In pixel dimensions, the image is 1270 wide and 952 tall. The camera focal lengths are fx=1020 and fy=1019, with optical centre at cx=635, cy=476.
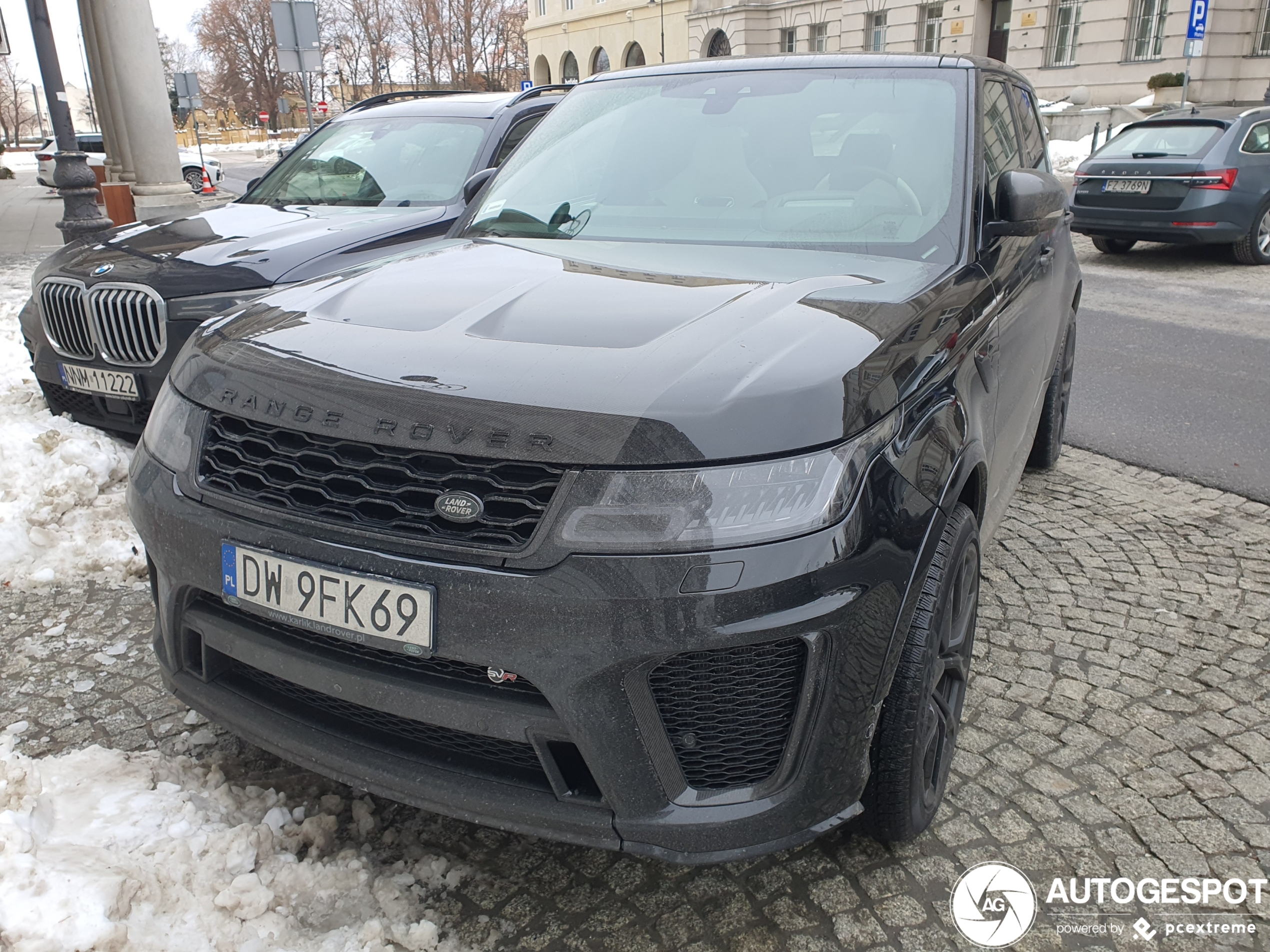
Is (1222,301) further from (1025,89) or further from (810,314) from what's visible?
(810,314)

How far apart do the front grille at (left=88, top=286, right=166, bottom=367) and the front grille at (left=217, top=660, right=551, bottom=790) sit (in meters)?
2.78

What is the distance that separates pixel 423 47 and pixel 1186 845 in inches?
3154

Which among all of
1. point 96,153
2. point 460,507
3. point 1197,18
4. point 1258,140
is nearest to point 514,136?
point 460,507

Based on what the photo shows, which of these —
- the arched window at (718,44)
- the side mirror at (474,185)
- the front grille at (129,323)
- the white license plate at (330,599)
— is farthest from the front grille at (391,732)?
the arched window at (718,44)

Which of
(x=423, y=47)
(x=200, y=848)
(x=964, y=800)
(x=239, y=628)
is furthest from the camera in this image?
(x=423, y=47)

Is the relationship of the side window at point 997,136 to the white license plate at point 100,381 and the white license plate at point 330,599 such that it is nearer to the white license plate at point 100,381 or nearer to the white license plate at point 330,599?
the white license plate at point 330,599

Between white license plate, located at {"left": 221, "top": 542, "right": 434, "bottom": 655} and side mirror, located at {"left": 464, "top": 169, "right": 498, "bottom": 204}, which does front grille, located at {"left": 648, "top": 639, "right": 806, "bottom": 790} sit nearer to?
white license plate, located at {"left": 221, "top": 542, "right": 434, "bottom": 655}

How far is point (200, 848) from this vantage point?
2.21m

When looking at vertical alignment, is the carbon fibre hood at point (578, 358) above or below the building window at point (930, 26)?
below

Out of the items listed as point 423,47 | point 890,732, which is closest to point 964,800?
point 890,732

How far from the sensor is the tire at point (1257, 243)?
11297 mm

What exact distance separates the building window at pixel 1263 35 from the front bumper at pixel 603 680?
29747 mm

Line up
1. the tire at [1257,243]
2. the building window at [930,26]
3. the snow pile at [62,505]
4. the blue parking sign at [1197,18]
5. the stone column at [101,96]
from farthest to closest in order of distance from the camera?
the building window at [930,26], the blue parking sign at [1197,18], the stone column at [101,96], the tire at [1257,243], the snow pile at [62,505]

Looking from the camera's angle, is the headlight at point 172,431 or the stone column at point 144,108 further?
the stone column at point 144,108
